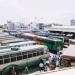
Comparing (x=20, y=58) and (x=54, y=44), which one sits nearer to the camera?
(x=20, y=58)

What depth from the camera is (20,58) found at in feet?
44.2

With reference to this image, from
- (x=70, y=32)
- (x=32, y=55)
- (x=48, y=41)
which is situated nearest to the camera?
(x=32, y=55)

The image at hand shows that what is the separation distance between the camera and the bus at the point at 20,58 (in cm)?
1237

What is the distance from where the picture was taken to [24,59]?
13656 mm

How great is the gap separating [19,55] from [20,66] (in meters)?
0.71

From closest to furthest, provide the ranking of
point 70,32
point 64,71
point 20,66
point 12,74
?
point 64,71 < point 12,74 < point 20,66 < point 70,32

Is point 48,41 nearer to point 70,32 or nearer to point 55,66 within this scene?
point 55,66

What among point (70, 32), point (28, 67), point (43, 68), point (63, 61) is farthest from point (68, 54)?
point (70, 32)

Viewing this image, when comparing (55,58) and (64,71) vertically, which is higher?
(64,71)

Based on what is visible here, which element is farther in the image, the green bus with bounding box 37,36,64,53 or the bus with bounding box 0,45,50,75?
the green bus with bounding box 37,36,64,53

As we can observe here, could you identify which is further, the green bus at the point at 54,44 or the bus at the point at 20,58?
the green bus at the point at 54,44

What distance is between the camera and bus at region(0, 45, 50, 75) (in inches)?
487

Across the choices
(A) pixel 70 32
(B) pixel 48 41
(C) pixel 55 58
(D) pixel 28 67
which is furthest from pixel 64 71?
(A) pixel 70 32

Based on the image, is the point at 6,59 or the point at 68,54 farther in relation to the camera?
the point at 68,54
